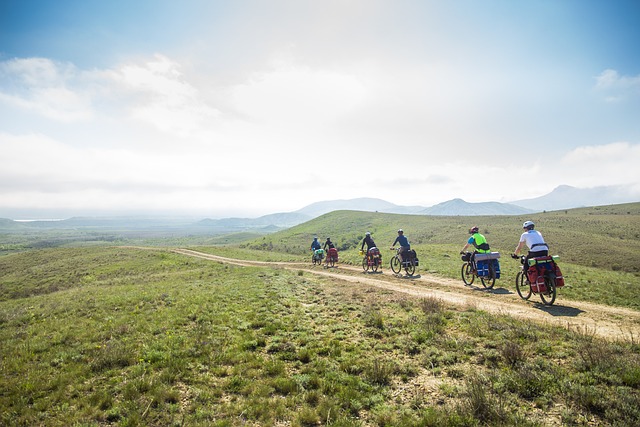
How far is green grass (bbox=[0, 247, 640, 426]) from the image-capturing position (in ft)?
21.1

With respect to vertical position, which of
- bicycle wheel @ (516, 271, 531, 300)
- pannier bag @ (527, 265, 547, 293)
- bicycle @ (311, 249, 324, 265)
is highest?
pannier bag @ (527, 265, 547, 293)

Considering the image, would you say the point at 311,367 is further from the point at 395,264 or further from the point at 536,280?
the point at 395,264

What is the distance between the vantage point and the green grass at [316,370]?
6434 millimetres

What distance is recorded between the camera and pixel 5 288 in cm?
3825

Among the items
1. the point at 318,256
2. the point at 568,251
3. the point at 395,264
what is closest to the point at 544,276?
the point at 395,264

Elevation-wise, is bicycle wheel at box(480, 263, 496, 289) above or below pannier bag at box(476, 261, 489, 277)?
below

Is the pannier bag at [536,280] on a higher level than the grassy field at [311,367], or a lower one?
higher

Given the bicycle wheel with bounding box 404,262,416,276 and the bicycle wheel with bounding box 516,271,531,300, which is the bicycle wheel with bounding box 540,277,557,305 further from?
the bicycle wheel with bounding box 404,262,416,276

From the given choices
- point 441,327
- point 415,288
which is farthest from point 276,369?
point 415,288

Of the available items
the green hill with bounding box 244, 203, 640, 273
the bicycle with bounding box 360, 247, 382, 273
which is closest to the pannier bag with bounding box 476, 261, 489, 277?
the bicycle with bounding box 360, 247, 382, 273

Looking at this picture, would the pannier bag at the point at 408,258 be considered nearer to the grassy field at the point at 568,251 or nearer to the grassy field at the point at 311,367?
the grassy field at the point at 568,251

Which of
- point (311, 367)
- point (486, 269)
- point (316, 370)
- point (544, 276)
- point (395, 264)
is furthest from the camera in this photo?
point (395, 264)

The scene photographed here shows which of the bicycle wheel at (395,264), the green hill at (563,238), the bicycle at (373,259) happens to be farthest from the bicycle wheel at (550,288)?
the green hill at (563,238)

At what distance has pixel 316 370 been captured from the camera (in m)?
8.55
